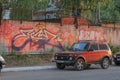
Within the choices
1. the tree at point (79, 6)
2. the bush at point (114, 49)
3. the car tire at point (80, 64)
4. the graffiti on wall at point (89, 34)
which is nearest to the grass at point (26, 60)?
the car tire at point (80, 64)

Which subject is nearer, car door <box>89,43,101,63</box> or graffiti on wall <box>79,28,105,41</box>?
car door <box>89,43,101,63</box>

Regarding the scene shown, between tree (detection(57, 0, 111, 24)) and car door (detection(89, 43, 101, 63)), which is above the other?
tree (detection(57, 0, 111, 24))

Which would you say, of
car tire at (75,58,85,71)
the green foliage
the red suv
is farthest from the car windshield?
the green foliage

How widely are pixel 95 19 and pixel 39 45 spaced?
10.4 meters

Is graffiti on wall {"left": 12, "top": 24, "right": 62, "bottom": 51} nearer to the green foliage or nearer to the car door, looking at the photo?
the car door

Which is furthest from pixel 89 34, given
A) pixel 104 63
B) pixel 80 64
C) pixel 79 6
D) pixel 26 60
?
pixel 80 64

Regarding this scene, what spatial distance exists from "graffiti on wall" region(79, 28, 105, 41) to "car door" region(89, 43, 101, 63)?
9303mm

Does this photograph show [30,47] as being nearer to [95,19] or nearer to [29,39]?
[29,39]

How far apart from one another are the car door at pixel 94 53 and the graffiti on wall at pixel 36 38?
6.92m

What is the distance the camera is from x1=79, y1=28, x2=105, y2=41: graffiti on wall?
3549cm

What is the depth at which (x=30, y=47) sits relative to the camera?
3134 centimetres

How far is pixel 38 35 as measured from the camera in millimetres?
32000

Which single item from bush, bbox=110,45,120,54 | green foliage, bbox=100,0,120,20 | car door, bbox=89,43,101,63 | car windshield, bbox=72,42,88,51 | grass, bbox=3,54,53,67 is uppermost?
green foliage, bbox=100,0,120,20

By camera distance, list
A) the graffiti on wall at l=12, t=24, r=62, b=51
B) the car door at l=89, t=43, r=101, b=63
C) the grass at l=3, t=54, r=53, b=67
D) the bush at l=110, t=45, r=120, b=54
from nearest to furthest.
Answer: the car door at l=89, t=43, r=101, b=63 → the grass at l=3, t=54, r=53, b=67 → the graffiti on wall at l=12, t=24, r=62, b=51 → the bush at l=110, t=45, r=120, b=54
